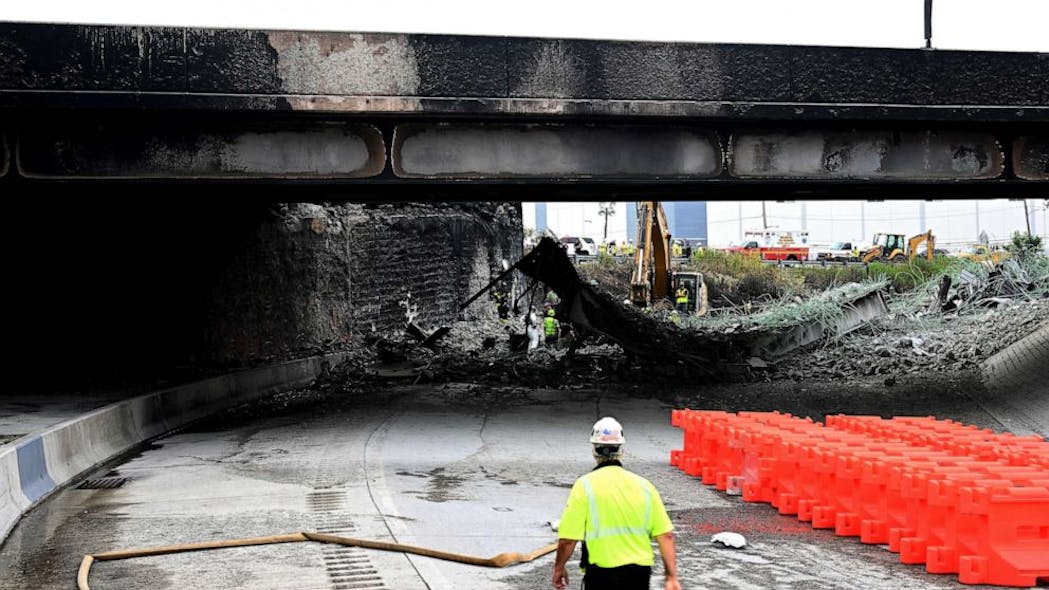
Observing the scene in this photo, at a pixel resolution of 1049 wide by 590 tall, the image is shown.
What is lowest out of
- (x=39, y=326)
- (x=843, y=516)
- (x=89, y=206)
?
(x=843, y=516)

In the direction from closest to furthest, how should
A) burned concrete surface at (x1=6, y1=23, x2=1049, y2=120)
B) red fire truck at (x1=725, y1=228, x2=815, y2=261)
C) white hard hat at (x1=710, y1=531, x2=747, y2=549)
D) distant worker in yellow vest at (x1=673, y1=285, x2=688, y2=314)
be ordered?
white hard hat at (x1=710, y1=531, x2=747, y2=549) → burned concrete surface at (x1=6, y1=23, x2=1049, y2=120) → distant worker in yellow vest at (x1=673, y1=285, x2=688, y2=314) → red fire truck at (x1=725, y1=228, x2=815, y2=261)

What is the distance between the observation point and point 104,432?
15086 mm

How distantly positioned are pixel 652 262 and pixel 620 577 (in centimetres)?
3816

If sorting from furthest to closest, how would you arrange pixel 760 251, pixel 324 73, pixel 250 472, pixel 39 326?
1. pixel 760 251
2. pixel 39 326
3. pixel 324 73
4. pixel 250 472

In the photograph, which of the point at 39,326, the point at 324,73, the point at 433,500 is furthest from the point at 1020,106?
the point at 39,326

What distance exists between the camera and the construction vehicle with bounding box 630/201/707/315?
41.5 m

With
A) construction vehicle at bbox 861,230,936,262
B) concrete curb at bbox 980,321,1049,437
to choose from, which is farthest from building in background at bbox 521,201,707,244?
concrete curb at bbox 980,321,1049,437

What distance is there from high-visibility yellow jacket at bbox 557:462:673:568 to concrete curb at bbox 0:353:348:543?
6119 millimetres

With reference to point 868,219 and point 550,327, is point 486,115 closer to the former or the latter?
point 550,327

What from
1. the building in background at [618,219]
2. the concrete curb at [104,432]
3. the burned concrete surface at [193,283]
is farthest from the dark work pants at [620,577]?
the building in background at [618,219]

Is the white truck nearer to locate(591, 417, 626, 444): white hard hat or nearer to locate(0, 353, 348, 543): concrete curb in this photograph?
locate(0, 353, 348, 543): concrete curb

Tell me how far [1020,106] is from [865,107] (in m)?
2.18

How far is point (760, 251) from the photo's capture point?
84250 mm

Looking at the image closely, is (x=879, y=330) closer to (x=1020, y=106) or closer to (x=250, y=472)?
(x=1020, y=106)
